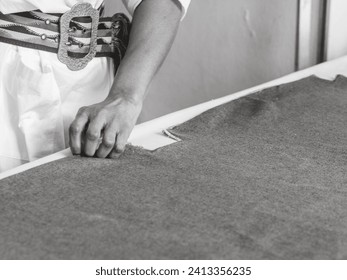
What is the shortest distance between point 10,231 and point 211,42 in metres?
1.40

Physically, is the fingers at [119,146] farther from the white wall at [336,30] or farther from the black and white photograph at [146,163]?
the white wall at [336,30]

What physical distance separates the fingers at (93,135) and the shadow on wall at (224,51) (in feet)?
3.53

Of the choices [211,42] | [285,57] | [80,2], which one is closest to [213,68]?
[211,42]

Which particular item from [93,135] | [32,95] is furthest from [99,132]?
[32,95]

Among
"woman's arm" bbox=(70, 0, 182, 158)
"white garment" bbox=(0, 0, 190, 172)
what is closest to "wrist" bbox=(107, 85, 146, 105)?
"woman's arm" bbox=(70, 0, 182, 158)

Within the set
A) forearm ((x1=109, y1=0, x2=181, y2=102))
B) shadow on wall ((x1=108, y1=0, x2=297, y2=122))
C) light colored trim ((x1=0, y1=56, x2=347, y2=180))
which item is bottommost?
shadow on wall ((x1=108, y1=0, x2=297, y2=122))

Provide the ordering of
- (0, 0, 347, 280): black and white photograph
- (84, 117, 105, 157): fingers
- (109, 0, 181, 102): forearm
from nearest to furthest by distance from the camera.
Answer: (0, 0, 347, 280): black and white photograph, (84, 117, 105, 157): fingers, (109, 0, 181, 102): forearm

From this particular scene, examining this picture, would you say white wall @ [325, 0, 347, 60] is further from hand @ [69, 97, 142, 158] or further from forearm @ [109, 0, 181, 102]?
hand @ [69, 97, 142, 158]

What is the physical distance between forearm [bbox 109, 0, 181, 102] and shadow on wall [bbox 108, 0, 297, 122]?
726mm

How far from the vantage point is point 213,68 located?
2.03m

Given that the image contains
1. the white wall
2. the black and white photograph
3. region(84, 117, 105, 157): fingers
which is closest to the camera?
the black and white photograph

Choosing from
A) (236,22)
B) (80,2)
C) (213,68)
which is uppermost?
(80,2)

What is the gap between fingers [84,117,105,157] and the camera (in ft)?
3.03

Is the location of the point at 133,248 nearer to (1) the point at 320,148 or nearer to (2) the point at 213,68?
(1) the point at 320,148
